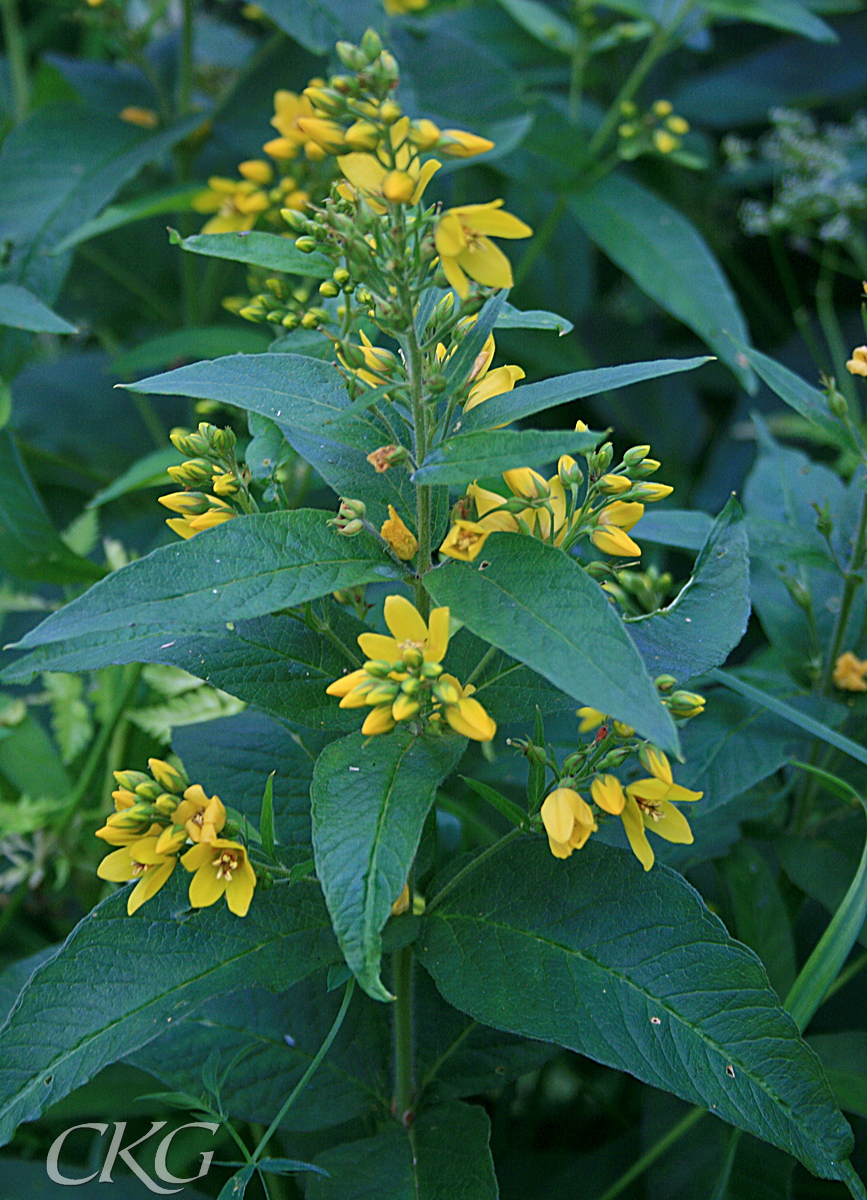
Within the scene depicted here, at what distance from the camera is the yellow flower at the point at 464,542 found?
0.61 meters

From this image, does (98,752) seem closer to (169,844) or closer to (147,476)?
(147,476)

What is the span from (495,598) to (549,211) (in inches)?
57.4

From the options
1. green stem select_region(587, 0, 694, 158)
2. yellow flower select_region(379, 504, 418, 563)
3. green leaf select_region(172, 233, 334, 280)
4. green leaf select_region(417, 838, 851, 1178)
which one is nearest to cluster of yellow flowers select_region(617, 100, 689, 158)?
green stem select_region(587, 0, 694, 158)

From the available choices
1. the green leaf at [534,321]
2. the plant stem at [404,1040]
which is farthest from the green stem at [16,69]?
the plant stem at [404,1040]

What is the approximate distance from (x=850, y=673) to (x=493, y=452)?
22.6 inches

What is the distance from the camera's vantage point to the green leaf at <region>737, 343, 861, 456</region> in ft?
2.95

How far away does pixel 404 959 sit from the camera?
2.49 ft

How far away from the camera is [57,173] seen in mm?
1316

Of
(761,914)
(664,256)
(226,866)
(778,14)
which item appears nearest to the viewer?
(226,866)

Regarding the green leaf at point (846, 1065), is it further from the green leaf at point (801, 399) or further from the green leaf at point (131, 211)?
the green leaf at point (131, 211)

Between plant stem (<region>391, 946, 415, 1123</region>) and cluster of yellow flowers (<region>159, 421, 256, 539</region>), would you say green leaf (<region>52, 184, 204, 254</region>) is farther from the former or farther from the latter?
plant stem (<region>391, 946, 415, 1123</region>)

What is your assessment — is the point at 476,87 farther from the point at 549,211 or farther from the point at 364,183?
the point at 364,183

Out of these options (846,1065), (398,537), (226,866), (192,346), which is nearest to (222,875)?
(226,866)

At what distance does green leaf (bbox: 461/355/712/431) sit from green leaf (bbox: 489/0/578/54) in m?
1.19
